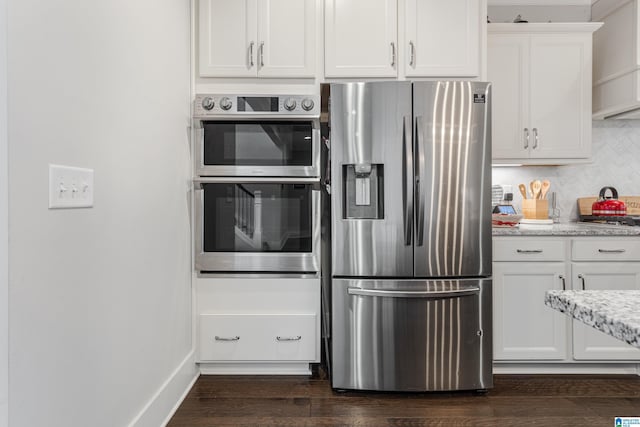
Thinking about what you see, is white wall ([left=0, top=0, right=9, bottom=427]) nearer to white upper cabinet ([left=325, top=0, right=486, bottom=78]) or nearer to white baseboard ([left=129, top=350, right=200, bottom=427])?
white baseboard ([left=129, top=350, right=200, bottom=427])

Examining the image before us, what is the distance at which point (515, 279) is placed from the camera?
97.7 inches

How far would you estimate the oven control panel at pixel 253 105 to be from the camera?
2.38 meters

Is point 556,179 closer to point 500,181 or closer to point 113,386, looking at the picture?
point 500,181

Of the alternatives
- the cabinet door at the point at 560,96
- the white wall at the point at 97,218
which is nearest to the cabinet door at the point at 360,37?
the white wall at the point at 97,218

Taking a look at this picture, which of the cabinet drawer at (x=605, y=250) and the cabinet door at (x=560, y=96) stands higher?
the cabinet door at (x=560, y=96)

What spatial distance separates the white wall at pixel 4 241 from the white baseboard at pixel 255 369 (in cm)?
160

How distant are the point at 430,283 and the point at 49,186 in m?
1.80

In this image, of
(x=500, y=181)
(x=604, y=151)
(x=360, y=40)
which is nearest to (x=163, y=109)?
(x=360, y=40)

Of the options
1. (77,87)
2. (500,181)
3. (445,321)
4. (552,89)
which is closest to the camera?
(77,87)

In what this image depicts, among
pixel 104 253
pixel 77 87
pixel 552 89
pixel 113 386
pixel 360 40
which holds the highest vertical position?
pixel 360 40

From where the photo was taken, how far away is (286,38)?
246 cm

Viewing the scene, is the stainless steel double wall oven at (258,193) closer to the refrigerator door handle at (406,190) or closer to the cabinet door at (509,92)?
the refrigerator door handle at (406,190)

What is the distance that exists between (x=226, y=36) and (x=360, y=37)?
0.79 metres

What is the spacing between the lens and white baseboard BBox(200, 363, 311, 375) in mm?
2506
